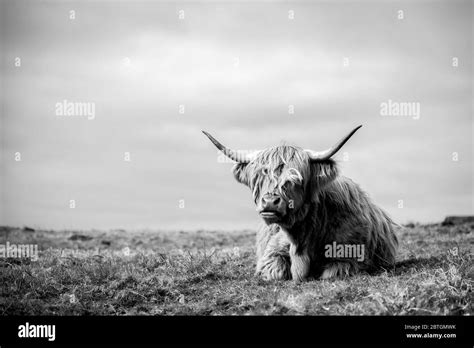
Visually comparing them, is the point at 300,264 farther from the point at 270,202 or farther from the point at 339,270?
the point at 270,202

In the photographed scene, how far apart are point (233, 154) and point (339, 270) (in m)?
2.18

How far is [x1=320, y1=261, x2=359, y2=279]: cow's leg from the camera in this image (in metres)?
7.66

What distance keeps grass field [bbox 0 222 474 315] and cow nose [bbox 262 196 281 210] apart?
1.05 meters

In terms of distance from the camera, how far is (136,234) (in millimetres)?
17719

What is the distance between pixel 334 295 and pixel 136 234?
11942mm

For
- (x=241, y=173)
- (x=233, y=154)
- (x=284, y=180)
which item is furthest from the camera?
(x=233, y=154)

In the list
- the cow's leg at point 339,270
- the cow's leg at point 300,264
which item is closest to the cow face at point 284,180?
the cow's leg at point 300,264

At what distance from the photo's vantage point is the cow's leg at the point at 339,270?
7656 millimetres

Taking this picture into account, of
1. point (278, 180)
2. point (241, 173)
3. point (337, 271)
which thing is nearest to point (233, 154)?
point (241, 173)

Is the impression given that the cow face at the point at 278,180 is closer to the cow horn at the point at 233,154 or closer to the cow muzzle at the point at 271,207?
the cow muzzle at the point at 271,207

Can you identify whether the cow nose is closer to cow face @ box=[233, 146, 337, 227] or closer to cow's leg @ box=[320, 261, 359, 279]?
cow face @ box=[233, 146, 337, 227]

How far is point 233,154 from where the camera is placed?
26.9ft
